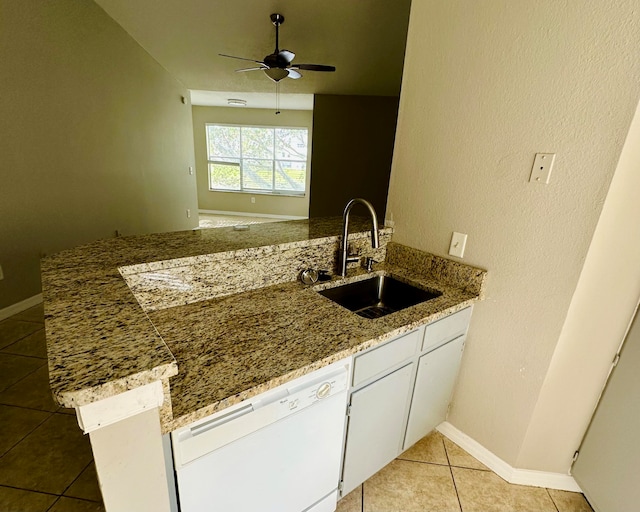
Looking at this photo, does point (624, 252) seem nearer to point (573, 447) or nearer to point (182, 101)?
point (573, 447)

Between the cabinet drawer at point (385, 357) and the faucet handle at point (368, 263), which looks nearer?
the cabinet drawer at point (385, 357)

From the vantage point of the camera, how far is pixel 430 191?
158 centimetres

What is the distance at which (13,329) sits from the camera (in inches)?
94.8

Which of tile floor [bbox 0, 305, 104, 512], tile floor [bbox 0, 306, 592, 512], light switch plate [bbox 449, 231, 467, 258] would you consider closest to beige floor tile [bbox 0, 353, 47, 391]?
tile floor [bbox 0, 305, 104, 512]

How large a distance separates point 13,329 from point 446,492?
3.15 metres

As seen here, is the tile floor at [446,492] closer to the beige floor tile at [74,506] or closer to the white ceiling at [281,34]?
the beige floor tile at [74,506]

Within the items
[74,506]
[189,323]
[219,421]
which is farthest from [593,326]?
[74,506]

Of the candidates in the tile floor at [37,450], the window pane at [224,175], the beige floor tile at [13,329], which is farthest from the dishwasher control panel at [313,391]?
the window pane at [224,175]

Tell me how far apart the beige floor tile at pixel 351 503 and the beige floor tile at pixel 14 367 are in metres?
2.01

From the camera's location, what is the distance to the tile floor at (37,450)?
1.29 m

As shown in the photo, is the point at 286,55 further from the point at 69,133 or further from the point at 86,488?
the point at 86,488

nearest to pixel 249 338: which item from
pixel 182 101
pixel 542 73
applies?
pixel 542 73

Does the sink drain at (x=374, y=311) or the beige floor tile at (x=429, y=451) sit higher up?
the sink drain at (x=374, y=311)

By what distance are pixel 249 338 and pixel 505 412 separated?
130 cm
